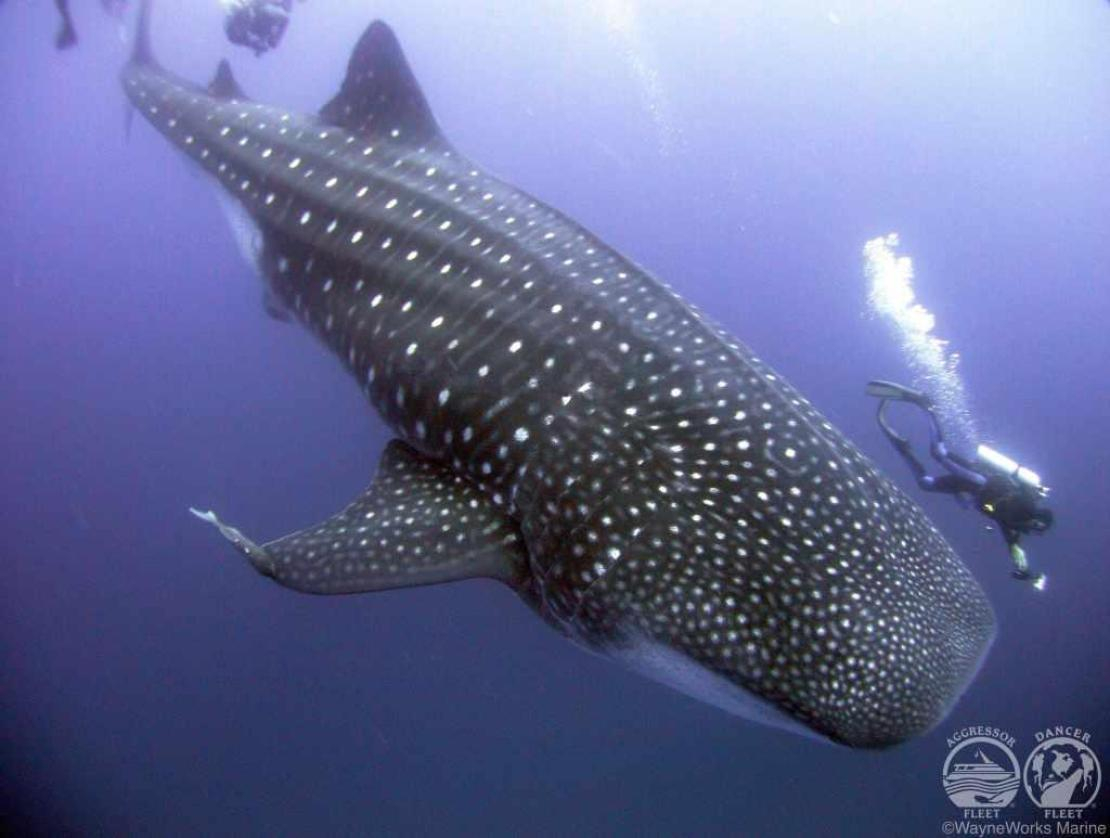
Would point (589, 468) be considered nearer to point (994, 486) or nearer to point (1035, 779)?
point (994, 486)

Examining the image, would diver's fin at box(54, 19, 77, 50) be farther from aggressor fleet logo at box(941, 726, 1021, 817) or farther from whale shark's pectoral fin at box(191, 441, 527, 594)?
aggressor fleet logo at box(941, 726, 1021, 817)

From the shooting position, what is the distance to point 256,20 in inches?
324

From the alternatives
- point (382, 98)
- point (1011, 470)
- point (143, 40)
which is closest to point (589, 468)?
point (382, 98)

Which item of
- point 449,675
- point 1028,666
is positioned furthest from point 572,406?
point 1028,666

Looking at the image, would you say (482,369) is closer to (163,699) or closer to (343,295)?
(343,295)

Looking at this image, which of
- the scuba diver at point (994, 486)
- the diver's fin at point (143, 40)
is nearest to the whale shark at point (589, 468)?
the diver's fin at point (143, 40)

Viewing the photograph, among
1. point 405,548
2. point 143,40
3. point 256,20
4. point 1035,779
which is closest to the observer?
point 405,548

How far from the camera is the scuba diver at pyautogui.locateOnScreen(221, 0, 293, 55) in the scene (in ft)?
26.9

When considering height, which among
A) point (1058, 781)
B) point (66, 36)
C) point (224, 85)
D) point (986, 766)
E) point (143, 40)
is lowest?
point (986, 766)

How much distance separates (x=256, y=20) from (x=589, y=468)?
325 inches

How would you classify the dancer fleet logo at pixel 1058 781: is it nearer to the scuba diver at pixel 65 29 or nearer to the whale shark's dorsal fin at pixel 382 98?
the whale shark's dorsal fin at pixel 382 98

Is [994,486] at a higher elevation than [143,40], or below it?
below

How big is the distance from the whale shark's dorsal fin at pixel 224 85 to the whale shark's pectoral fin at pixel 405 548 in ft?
12.0

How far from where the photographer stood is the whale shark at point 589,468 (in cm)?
246
